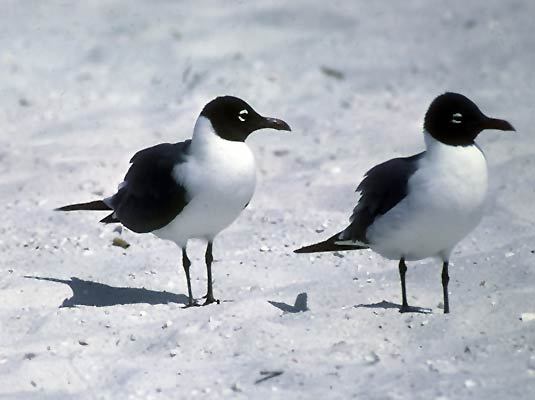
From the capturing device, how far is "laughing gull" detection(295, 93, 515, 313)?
480 centimetres

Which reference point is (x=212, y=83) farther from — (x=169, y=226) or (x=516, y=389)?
(x=516, y=389)

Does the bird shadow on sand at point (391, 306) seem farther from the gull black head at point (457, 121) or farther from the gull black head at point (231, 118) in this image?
the gull black head at point (231, 118)

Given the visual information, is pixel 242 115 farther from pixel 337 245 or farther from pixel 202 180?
pixel 337 245

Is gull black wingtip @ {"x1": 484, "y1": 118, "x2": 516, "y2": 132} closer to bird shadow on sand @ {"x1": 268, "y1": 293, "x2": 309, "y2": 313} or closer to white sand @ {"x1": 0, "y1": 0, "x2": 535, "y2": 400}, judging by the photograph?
white sand @ {"x1": 0, "y1": 0, "x2": 535, "y2": 400}

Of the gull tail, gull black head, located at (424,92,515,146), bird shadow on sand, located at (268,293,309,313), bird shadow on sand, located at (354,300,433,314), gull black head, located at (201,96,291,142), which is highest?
gull black head, located at (424,92,515,146)

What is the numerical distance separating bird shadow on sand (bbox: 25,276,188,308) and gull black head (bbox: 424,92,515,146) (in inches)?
58.7

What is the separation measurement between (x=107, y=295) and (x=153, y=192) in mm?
600

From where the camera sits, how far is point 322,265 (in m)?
6.09

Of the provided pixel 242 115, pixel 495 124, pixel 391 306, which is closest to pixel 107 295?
pixel 242 115

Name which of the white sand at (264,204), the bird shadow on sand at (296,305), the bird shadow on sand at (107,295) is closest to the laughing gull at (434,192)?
the white sand at (264,204)

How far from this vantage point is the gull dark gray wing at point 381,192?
4.92 meters

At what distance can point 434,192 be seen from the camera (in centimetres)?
478

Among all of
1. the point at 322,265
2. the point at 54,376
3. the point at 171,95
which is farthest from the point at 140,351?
the point at 171,95

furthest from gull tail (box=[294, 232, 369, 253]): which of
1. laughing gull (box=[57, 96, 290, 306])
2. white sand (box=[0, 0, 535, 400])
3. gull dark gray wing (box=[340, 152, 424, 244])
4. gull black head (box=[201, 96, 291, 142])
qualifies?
gull black head (box=[201, 96, 291, 142])
